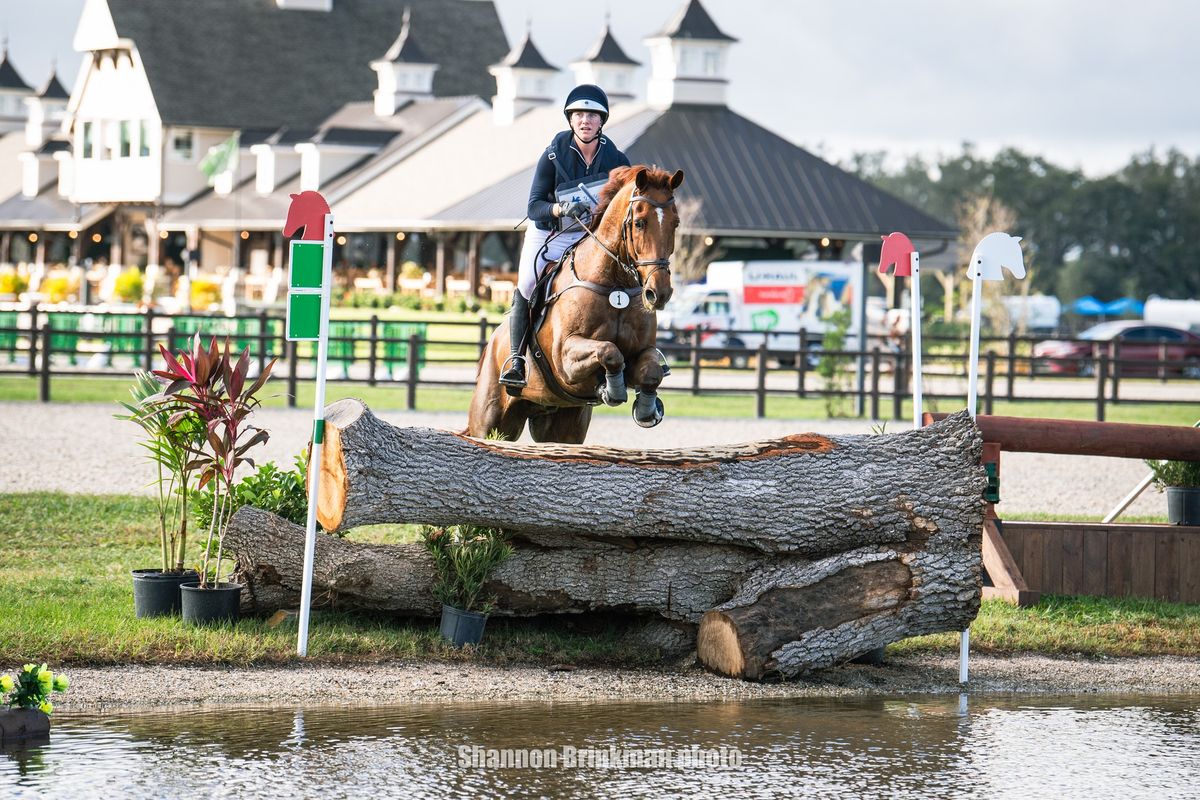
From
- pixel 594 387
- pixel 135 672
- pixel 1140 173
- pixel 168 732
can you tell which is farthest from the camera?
pixel 1140 173

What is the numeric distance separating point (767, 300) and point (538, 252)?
25.4 m

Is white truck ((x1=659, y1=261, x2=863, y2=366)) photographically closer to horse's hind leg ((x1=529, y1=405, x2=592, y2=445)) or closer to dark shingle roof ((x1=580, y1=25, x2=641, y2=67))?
dark shingle roof ((x1=580, y1=25, x2=641, y2=67))

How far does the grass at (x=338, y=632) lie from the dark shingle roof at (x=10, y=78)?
69.3 m

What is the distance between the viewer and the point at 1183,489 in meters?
10.0

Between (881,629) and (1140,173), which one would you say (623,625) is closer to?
(881,629)

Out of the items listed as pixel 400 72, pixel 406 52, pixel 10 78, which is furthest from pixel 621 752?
pixel 10 78

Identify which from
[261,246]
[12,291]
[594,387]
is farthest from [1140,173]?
[594,387]

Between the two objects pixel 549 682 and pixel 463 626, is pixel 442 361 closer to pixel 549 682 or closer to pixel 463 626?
pixel 463 626

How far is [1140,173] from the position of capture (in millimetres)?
90875

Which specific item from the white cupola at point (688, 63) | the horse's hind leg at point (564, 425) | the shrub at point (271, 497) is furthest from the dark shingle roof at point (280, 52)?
the shrub at point (271, 497)

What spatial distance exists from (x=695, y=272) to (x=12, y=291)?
19.9m

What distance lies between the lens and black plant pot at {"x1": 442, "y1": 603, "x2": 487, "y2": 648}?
7.65 metres

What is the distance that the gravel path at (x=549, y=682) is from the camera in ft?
22.2

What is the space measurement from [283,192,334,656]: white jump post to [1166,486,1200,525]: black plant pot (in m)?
5.62
